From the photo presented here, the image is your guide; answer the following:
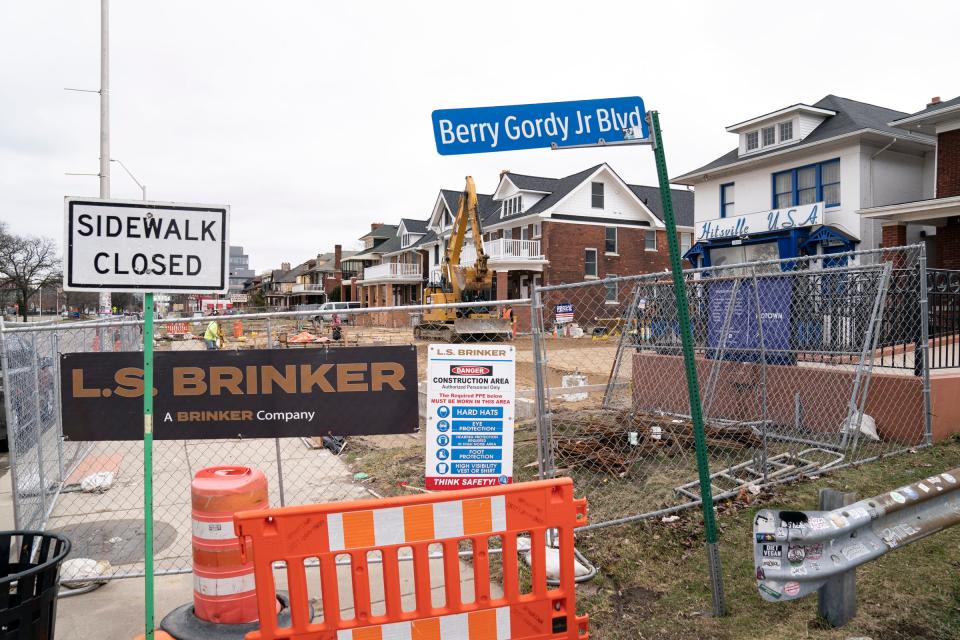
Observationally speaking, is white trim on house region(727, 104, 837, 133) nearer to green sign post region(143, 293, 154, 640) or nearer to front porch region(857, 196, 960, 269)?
front porch region(857, 196, 960, 269)

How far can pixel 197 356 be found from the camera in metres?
4.98

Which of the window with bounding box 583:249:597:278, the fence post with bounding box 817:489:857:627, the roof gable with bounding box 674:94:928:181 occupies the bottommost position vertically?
the fence post with bounding box 817:489:857:627

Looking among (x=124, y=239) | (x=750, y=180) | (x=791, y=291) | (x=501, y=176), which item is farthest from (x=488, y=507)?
(x=501, y=176)

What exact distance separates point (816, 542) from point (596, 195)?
3550cm

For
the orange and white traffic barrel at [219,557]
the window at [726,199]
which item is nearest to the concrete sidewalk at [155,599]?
the orange and white traffic barrel at [219,557]

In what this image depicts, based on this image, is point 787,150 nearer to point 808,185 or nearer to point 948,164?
point 808,185

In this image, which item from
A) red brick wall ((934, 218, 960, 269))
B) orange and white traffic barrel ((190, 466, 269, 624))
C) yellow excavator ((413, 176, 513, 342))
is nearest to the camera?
orange and white traffic barrel ((190, 466, 269, 624))

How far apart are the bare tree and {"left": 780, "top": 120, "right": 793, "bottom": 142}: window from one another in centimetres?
5401

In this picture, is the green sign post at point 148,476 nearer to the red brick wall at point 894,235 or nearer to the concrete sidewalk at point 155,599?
the concrete sidewalk at point 155,599

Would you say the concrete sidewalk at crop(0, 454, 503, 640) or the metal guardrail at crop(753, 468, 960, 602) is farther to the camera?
the concrete sidewalk at crop(0, 454, 503, 640)

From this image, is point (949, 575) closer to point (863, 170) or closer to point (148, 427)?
point (148, 427)

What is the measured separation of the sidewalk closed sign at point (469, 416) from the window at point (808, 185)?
853 inches

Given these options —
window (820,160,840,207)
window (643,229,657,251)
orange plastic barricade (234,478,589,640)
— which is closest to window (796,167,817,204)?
window (820,160,840,207)

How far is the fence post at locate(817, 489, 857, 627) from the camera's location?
11.5ft
